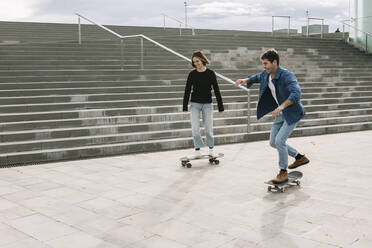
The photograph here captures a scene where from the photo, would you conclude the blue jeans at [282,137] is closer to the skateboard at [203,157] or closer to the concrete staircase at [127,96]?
the skateboard at [203,157]

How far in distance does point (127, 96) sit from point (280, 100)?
5.58 metres

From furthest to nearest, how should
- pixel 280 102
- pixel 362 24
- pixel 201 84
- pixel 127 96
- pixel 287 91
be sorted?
1. pixel 362 24
2. pixel 127 96
3. pixel 201 84
4. pixel 280 102
5. pixel 287 91

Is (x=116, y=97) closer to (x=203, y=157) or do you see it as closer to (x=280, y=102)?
(x=203, y=157)

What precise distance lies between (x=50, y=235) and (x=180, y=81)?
8.38 meters

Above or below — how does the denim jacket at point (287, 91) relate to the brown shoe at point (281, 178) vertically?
above

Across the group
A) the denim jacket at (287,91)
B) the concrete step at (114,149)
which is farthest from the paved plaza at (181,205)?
the denim jacket at (287,91)

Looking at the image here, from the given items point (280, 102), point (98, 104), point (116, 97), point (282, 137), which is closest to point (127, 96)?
point (116, 97)

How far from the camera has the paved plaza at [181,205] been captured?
12.2ft

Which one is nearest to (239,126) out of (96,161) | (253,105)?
(253,105)

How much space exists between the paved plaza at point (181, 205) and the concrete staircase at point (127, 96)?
107 centimetres

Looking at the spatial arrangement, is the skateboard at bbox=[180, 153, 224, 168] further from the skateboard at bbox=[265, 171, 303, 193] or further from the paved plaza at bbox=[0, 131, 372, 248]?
the skateboard at bbox=[265, 171, 303, 193]

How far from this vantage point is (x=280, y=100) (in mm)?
5289

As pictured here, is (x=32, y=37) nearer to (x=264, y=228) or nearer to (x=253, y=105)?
(x=253, y=105)

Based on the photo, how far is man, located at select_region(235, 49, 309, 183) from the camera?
5070mm
